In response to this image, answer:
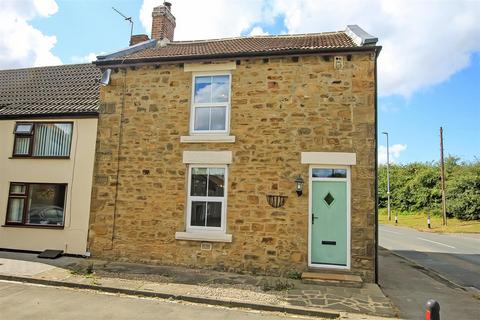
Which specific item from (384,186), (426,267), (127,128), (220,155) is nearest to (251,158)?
(220,155)

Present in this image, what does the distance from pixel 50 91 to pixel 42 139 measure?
241 cm

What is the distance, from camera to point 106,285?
7.68 m

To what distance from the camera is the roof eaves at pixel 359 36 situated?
9.11m

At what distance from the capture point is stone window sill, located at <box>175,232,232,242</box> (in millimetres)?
9344

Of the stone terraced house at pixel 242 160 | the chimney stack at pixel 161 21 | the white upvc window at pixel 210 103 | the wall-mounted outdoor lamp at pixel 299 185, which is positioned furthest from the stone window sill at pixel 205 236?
the chimney stack at pixel 161 21

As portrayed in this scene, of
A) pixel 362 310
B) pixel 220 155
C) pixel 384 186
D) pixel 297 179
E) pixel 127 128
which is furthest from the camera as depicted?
pixel 384 186

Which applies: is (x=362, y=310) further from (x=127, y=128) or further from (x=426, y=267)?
(x=127, y=128)

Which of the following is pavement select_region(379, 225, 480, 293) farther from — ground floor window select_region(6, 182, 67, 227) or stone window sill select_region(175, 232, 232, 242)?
ground floor window select_region(6, 182, 67, 227)

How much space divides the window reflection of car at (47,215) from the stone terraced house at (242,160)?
4.78 ft

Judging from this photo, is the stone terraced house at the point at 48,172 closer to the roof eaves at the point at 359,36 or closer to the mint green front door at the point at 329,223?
the mint green front door at the point at 329,223

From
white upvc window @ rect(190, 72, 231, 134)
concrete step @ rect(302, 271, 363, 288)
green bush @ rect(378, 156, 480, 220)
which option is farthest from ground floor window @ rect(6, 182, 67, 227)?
green bush @ rect(378, 156, 480, 220)

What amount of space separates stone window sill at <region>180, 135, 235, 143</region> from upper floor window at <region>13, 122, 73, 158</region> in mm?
3904

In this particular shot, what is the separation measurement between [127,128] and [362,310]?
7.58m

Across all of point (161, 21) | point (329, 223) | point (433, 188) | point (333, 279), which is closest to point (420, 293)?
point (333, 279)
